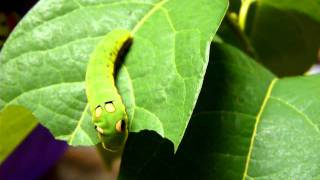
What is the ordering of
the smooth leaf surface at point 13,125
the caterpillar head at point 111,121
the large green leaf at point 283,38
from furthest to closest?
the large green leaf at point 283,38 < the smooth leaf surface at point 13,125 < the caterpillar head at point 111,121

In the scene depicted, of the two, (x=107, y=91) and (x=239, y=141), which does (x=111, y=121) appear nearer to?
(x=107, y=91)

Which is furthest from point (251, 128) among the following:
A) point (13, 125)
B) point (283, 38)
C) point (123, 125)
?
point (283, 38)

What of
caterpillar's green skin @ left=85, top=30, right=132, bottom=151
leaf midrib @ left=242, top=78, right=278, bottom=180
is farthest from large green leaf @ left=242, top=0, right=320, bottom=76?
caterpillar's green skin @ left=85, top=30, right=132, bottom=151

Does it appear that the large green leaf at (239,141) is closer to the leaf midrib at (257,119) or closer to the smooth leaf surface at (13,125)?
the leaf midrib at (257,119)

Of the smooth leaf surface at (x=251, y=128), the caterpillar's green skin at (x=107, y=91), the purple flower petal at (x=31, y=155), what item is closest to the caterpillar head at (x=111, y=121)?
the caterpillar's green skin at (x=107, y=91)

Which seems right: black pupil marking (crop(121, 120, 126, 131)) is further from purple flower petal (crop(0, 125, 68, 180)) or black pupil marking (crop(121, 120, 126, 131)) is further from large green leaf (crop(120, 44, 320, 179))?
purple flower petal (crop(0, 125, 68, 180))
